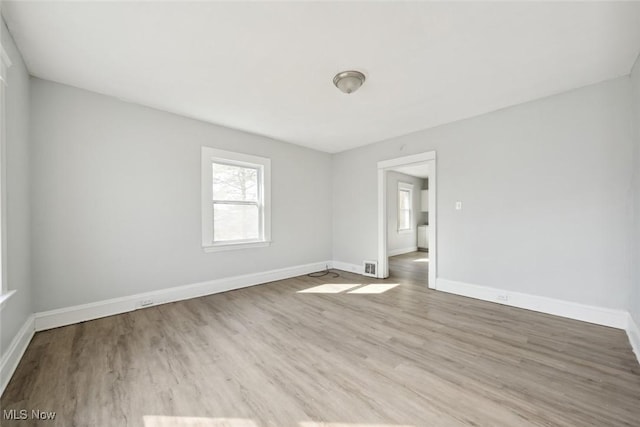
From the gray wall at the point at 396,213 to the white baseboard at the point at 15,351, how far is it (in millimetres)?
6056

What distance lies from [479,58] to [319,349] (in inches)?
112

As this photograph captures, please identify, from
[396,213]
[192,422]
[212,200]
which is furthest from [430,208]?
[192,422]

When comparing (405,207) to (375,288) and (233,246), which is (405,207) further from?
(233,246)

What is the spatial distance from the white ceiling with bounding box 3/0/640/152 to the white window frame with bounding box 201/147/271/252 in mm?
755

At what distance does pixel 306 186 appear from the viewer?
497 centimetres

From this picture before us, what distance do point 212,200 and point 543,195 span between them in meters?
4.21

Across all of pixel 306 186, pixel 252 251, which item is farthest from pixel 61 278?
pixel 306 186

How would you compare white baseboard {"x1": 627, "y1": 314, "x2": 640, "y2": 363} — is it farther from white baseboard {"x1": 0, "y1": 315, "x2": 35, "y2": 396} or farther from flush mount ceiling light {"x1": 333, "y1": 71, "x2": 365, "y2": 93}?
white baseboard {"x1": 0, "y1": 315, "x2": 35, "y2": 396}

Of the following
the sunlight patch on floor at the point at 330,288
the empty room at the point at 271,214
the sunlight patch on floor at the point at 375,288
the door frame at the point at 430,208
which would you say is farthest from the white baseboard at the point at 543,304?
the sunlight patch on floor at the point at 330,288

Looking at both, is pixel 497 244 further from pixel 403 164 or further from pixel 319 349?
pixel 319 349

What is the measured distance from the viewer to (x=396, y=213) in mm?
7312

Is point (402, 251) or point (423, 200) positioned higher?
point (423, 200)

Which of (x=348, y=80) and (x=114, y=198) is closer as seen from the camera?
(x=348, y=80)
